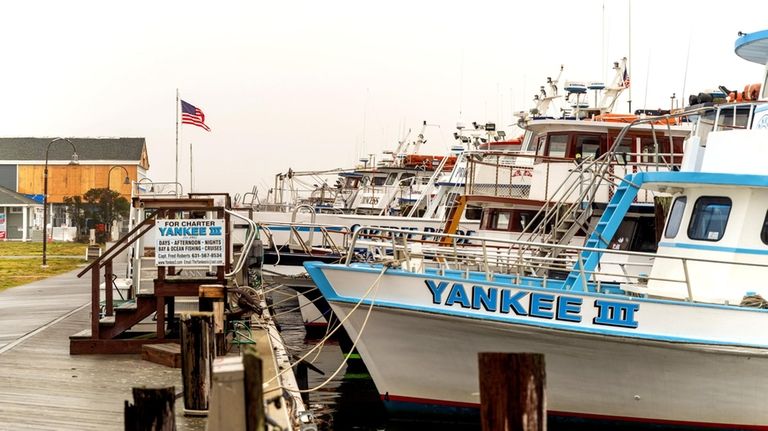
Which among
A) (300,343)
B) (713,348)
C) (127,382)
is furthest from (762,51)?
(300,343)

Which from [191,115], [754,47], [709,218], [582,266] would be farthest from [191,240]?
[191,115]

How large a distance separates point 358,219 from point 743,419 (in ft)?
58.1

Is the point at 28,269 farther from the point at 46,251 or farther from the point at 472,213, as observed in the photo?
the point at 472,213

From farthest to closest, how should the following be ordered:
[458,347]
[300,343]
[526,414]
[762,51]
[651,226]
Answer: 1. [300,343]
2. [651,226]
3. [762,51]
4. [458,347]
5. [526,414]

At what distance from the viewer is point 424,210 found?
1422 inches

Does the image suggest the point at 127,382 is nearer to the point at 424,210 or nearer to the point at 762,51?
the point at 762,51

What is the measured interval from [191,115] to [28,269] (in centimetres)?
878

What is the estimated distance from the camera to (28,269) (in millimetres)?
39438

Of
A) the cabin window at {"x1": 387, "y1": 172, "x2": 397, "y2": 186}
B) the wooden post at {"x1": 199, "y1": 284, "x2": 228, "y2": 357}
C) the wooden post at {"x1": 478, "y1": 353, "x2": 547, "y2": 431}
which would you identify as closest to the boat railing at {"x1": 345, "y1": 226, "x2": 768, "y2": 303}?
the wooden post at {"x1": 199, "y1": 284, "x2": 228, "y2": 357}

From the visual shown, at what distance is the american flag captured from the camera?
37.9m

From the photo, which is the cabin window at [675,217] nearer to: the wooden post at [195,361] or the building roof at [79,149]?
the wooden post at [195,361]

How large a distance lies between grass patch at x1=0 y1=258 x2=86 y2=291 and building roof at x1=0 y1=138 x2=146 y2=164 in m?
38.7

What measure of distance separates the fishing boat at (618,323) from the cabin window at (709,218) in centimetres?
1

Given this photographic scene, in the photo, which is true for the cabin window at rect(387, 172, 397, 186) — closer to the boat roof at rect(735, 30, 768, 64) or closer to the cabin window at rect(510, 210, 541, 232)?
the cabin window at rect(510, 210, 541, 232)
